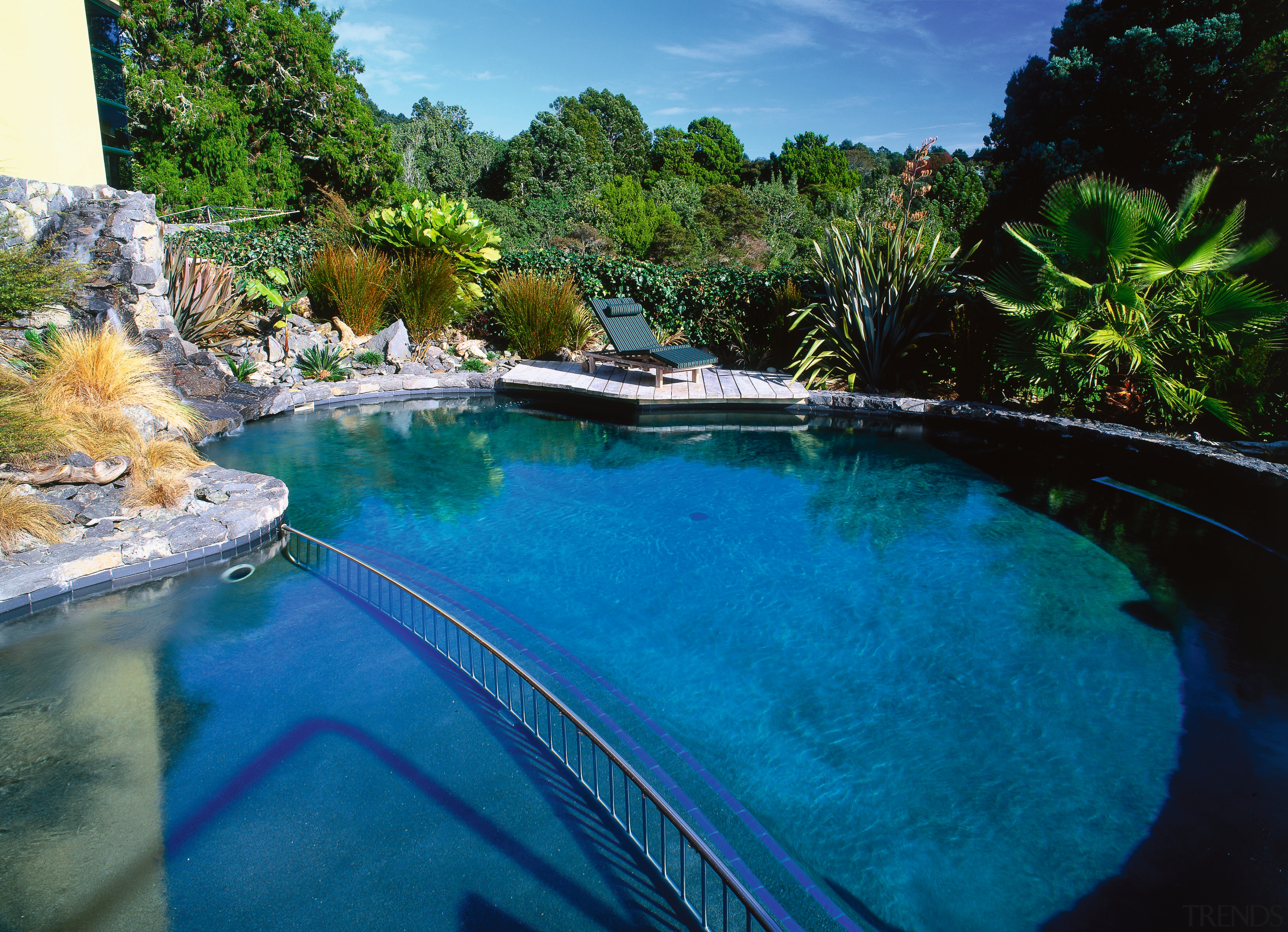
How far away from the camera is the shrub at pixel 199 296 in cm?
950

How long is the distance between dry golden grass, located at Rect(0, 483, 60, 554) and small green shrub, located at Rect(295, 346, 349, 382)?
18.0ft

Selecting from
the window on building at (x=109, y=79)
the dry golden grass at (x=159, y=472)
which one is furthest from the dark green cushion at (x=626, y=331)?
the window on building at (x=109, y=79)

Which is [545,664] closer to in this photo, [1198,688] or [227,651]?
[227,651]

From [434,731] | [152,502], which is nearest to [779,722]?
[434,731]

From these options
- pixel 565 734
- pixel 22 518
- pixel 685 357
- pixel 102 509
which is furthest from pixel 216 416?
pixel 565 734

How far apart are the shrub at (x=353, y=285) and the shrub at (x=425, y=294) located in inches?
8.8

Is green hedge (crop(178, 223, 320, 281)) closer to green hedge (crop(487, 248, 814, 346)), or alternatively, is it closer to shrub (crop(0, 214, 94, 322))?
green hedge (crop(487, 248, 814, 346))

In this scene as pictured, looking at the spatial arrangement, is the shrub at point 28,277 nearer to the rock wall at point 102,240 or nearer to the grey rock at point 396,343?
the rock wall at point 102,240

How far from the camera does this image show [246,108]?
26.0 meters

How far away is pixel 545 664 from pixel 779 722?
138 cm

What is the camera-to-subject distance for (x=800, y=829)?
309 cm

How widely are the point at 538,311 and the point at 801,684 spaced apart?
876cm

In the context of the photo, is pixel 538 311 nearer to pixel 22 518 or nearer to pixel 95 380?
pixel 95 380

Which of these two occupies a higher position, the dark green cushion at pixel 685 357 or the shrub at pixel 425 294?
the shrub at pixel 425 294
